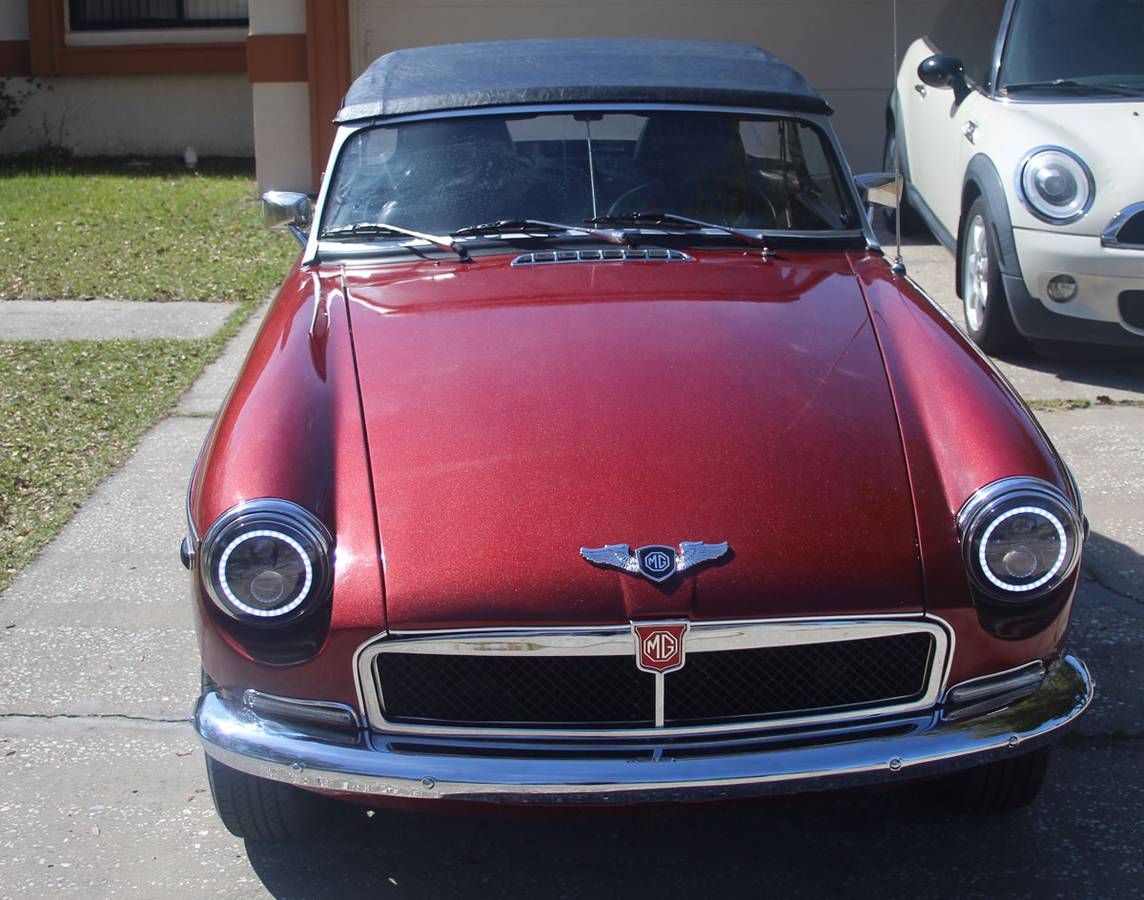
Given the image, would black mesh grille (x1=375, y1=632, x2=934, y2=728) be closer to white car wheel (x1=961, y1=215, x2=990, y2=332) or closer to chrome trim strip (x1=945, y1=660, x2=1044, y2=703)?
chrome trim strip (x1=945, y1=660, x2=1044, y2=703)

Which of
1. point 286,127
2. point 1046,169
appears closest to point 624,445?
point 1046,169

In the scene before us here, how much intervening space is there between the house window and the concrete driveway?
1102 centimetres

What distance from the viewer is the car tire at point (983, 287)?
6.40 meters

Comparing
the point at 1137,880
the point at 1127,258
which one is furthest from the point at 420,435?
the point at 1127,258

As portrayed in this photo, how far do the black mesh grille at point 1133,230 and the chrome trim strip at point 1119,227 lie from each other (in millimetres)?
12

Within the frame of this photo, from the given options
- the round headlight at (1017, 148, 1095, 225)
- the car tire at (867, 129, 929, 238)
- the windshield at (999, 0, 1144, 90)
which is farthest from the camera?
the car tire at (867, 129, 929, 238)

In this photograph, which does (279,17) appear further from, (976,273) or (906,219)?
(976,273)

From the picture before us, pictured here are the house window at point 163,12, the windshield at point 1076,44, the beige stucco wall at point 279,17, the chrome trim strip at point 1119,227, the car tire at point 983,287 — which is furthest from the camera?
the house window at point 163,12

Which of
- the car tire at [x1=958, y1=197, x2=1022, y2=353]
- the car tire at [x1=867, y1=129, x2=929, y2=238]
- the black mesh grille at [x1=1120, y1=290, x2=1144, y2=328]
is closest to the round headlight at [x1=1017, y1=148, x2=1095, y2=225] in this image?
the car tire at [x1=958, y1=197, x2=1022, y2=353]

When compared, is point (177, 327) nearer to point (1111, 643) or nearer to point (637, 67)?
point (637, 67)

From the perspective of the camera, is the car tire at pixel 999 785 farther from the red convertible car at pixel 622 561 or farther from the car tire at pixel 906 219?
the car tire at pixel 906 219

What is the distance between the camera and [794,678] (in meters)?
2.68

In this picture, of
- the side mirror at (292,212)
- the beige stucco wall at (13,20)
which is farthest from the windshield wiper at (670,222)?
the beige stucco wall at (13,20)

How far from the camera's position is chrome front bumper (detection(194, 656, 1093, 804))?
2574mm
